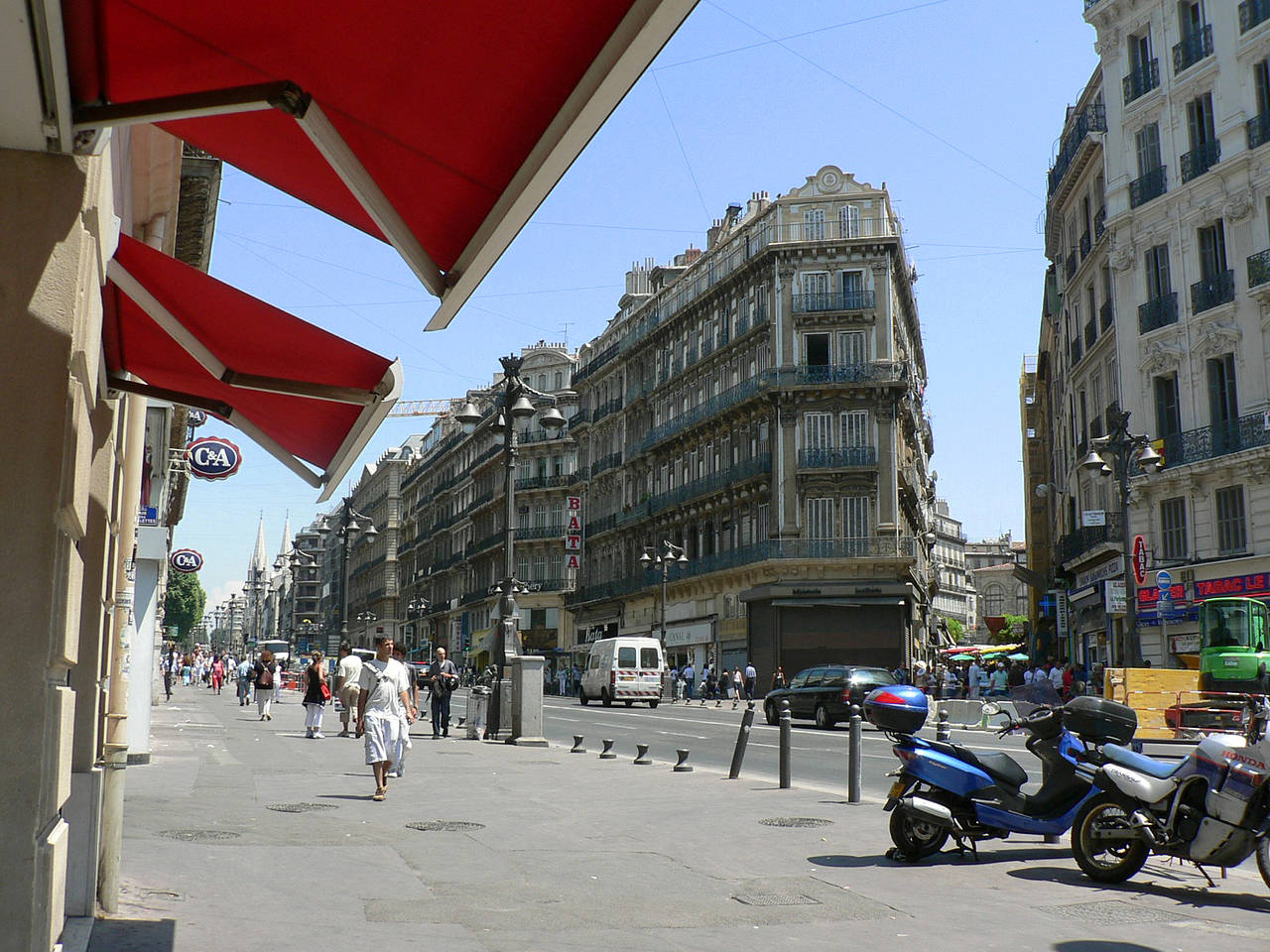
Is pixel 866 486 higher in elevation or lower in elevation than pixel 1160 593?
higher

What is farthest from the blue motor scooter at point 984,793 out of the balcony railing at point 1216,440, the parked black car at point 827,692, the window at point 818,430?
the window at point 818,430

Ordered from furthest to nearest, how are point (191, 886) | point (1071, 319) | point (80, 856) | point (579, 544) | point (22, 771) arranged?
point (579, 544) < point (1071, 319) < point (191, 886) < point (80, 856) < point (22, 771)

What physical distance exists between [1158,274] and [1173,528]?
25.0 feet

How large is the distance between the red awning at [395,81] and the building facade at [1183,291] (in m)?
30.7

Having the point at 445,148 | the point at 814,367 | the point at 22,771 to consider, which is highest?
the point at 814,367

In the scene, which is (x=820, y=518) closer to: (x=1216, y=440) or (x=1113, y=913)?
(x=1216, y=440)

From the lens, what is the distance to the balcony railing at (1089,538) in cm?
3709

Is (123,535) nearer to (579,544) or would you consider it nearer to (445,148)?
(445,148)

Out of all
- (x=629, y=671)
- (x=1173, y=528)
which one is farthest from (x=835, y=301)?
(x=1173, y=528)

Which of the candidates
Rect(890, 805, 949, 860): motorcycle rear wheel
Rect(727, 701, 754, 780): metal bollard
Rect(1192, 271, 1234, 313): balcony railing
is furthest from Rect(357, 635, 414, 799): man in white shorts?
Rect(1192, 271, 1234, 313): balcony railing

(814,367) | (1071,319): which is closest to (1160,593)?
(1071,319)

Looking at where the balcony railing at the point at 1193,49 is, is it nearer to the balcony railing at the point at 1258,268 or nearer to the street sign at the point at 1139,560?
the balcony railing at the point at 1258,268

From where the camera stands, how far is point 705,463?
58594 mm

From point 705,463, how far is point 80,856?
53446mm
